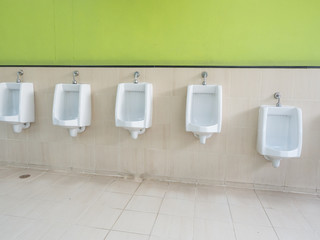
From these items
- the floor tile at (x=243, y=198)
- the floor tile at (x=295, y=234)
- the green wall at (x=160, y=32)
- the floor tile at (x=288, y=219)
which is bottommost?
the floor tile at (x=295, y=234)

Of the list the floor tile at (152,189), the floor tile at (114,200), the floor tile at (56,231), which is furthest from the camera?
the floor tile at (152,189)

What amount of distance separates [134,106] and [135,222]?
1089 millimetres

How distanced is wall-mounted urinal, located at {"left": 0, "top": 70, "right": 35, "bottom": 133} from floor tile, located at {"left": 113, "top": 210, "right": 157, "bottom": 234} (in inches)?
59.5

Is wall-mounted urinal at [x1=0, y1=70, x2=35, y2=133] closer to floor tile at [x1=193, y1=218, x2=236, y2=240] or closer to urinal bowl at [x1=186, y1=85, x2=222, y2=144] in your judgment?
urinal bowl at [x1=186, y1=85, x2=222, y2=144]

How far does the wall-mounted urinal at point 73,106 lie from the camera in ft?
7.57

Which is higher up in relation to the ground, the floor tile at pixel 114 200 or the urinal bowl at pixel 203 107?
the urinal bowl at pixel 203 107

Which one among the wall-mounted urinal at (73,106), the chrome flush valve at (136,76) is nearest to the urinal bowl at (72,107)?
the wall-mounted urinal at (73,106)

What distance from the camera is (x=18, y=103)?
2.68 m

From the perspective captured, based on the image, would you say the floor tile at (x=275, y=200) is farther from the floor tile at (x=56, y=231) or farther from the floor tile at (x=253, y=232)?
the floor tile at (x=56, y=231)

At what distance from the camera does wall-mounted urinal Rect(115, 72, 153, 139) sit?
7.14 ft

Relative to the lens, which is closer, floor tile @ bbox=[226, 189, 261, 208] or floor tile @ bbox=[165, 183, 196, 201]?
floor tile @ bbox=[226, 189, 261, 208]

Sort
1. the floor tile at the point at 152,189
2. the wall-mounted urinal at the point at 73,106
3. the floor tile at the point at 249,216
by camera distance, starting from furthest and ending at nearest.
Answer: the wall-mounted urinal at the point at 73,106
the floor tile at the point at 152,189
the floor tile at the point at 249,216

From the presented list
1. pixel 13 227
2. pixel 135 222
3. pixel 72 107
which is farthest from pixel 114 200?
pixel 72 107

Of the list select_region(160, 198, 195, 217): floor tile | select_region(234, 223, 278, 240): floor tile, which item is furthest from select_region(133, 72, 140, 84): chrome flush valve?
select_region(234, 223, 278, 240): floor tile
